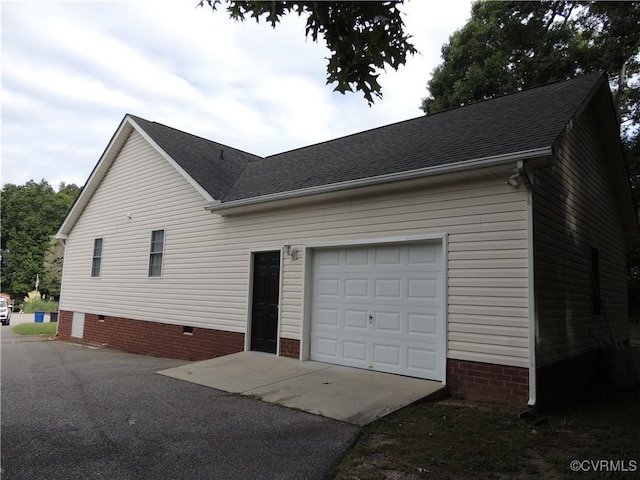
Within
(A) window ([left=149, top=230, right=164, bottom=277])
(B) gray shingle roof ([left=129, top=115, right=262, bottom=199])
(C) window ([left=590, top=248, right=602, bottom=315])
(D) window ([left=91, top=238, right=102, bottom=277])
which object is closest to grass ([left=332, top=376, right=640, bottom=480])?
(C) window ([left=590, top=248, right=602, bottom=315])

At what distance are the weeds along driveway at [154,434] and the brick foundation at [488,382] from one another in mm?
2153

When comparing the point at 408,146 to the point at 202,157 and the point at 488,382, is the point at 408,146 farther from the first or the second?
the point at 202,157

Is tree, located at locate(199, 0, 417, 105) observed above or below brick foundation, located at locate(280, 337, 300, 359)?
above

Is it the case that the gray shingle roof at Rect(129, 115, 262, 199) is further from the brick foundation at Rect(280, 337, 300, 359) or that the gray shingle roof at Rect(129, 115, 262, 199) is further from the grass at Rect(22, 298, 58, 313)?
the grass at Rect(22, 298, 58, 313)

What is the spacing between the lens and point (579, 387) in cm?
756

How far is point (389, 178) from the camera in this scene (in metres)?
7.27

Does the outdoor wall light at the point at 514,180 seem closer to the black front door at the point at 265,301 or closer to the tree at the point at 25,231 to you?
the black front door at the point at 265,301

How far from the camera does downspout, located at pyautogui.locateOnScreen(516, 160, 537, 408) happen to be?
575 centimetres

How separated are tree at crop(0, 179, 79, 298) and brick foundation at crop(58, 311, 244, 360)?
138 feet

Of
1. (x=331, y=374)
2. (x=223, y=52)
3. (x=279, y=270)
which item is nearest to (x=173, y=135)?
(x=279, y=270)

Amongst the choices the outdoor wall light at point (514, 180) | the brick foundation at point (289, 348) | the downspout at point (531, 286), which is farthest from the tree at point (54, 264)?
the downspout at point (531, 286)

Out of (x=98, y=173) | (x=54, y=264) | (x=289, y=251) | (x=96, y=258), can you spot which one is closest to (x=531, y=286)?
(x=289, y=251)

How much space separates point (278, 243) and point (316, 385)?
11.1 ft

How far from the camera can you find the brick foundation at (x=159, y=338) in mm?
10117
